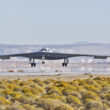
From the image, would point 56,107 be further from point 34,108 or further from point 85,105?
point 85,105

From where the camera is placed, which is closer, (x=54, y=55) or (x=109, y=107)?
(x=109, y=107)

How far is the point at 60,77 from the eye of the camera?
58.1m

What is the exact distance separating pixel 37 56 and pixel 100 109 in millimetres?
58772

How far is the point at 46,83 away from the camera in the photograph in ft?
155

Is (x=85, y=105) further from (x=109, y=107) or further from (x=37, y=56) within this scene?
(x=37, y=56)

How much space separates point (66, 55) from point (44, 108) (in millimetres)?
62882

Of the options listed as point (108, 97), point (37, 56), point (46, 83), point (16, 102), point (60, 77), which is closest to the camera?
point (16, 102)

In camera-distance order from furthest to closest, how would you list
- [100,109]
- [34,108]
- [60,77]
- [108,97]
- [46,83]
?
1. [60,77]
2. [46,83]
3. [108,97]
4. [100,109]
5. [34,108]

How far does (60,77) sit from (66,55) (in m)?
28.9

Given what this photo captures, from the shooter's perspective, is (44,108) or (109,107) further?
(109,107)

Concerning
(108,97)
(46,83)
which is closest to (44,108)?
(108,97)

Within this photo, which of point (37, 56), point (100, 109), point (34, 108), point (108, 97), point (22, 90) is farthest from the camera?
point (37, 56)

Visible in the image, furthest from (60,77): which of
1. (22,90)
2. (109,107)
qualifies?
(109,107)

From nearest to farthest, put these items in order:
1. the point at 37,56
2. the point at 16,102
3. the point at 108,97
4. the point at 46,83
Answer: the point at 16,102
the point at 108,97
the point at 46,83
the point at 37,56
